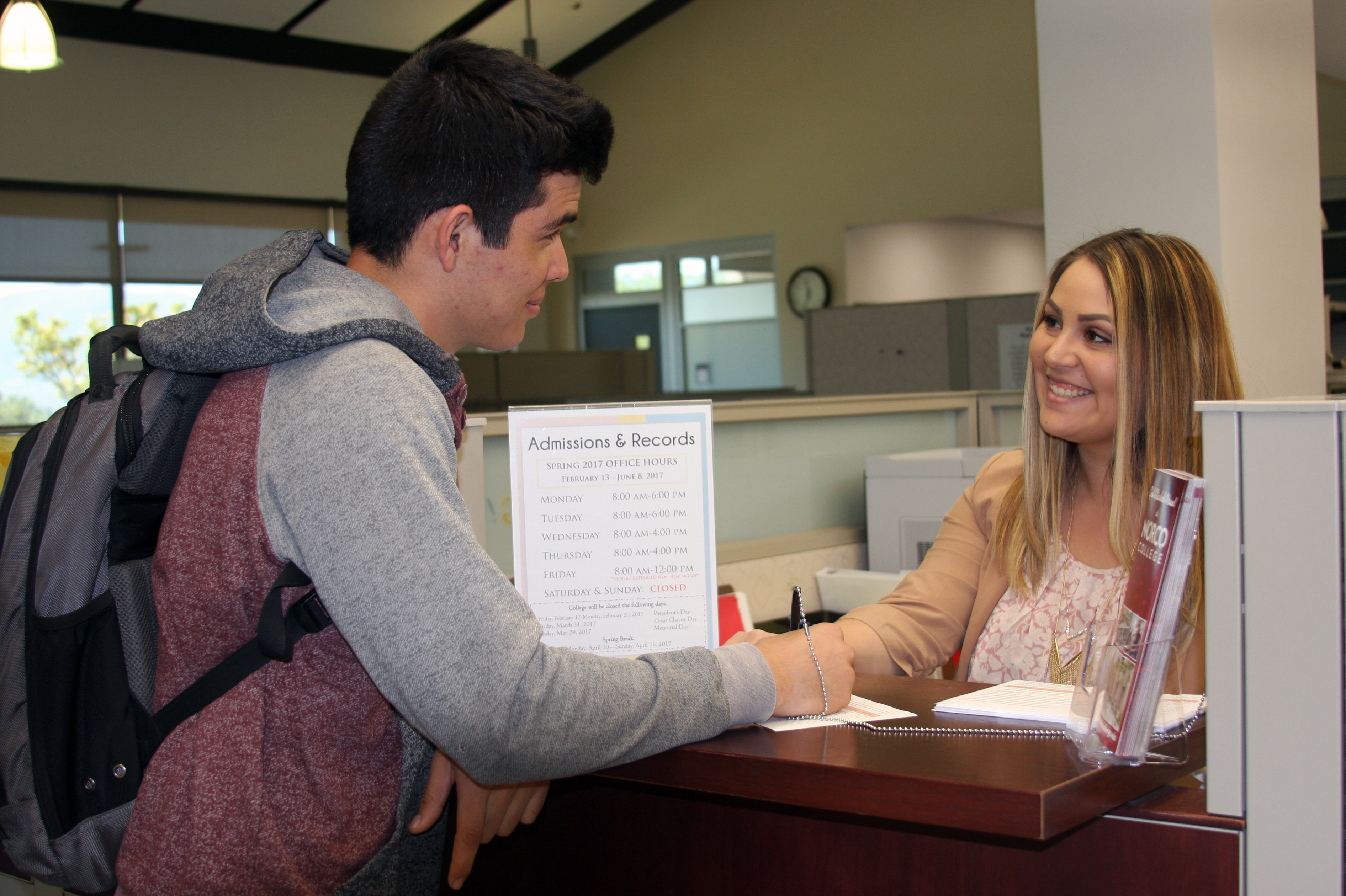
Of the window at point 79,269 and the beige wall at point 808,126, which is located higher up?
the beige wall at point 808,126

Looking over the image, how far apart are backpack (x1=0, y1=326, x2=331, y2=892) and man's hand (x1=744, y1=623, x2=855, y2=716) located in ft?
1.67

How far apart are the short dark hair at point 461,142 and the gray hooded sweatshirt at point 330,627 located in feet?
0.36

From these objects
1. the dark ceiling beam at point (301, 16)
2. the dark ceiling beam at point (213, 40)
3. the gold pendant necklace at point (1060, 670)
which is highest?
the dark ceiling beam at point (301, 16)

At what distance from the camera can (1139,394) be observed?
135cm

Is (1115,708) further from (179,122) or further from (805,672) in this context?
(179,122)

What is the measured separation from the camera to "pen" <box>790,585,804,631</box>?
104 centimetres

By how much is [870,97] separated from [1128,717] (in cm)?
759

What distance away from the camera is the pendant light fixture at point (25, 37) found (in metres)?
3.80

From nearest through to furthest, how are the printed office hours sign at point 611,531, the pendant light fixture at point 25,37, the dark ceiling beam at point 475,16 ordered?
1. the printed office hours sign at point 611,531
2. the pendant light fixture at point 25,37
3. the dark ceiling beam at point 475,16

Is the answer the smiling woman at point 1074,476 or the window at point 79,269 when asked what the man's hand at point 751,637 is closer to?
the smiling woman at point 1074,476

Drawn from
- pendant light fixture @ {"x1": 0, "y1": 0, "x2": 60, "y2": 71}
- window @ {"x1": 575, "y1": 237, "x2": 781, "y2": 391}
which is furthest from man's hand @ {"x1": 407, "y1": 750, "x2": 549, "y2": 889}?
window @ {"x1": 575, "y1": 237, "x2": 781, "y2": 391}

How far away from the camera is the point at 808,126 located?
816cm

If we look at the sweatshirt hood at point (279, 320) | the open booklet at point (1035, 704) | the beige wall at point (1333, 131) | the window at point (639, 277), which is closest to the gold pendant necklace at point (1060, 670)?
the open booklet at point (1035, 704)

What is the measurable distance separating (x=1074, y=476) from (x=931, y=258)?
6842 millimetres
